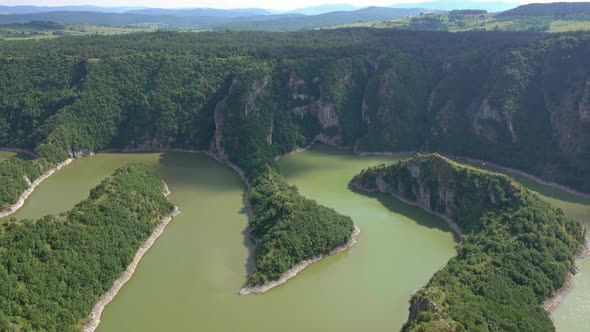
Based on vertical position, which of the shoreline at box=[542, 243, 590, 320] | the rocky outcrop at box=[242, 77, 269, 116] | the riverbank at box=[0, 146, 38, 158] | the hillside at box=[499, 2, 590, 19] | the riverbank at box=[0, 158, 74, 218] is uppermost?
the hillside at box=[499, 2, 590, 19]

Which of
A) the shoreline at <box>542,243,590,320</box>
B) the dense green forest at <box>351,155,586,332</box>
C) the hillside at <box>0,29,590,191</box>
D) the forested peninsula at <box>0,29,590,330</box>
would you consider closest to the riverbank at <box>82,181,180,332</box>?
the forested peninsula at <box>0,29,590,330</box>

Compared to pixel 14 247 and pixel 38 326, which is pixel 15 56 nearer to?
pixel 14 247

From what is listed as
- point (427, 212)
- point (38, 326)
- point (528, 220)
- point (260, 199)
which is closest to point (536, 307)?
point (528, 220)

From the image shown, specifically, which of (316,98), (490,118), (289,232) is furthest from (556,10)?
(289,232)

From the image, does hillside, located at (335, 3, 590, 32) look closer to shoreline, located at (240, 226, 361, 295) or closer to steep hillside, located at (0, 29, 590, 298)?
steep hillside, located at (0, 29, 590, 298)

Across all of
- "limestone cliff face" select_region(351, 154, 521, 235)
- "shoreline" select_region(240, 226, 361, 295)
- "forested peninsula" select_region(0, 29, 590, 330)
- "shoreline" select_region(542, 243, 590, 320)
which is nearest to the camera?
"shoreline" select_region(542, 243, 590, 320)
